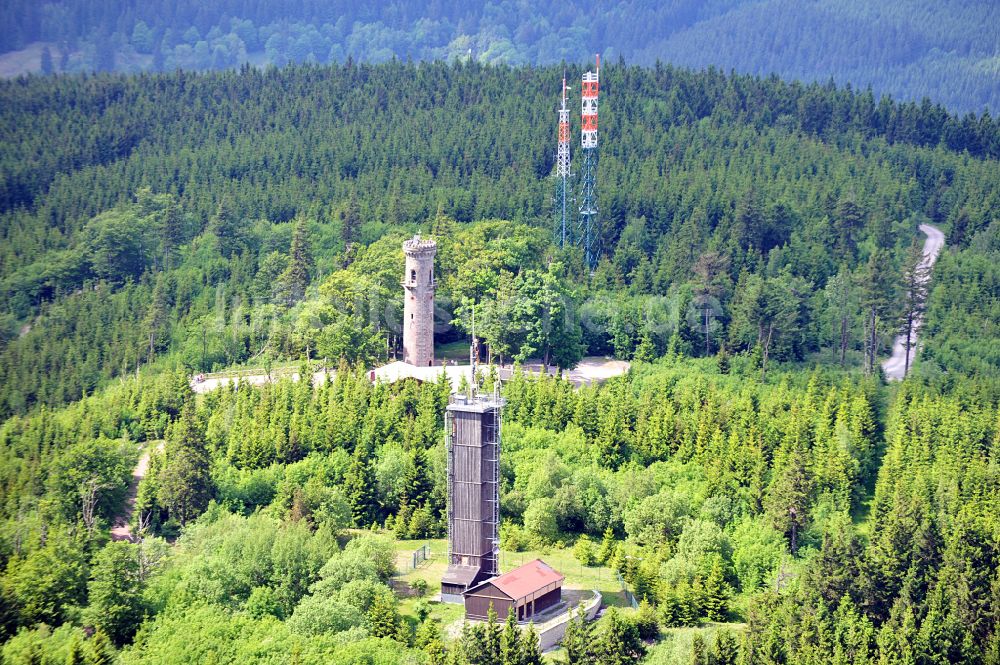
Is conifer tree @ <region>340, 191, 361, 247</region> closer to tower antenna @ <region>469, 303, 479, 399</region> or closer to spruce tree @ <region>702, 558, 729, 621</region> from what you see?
tower antenna @ <region>469, 303, 479, 399</region>

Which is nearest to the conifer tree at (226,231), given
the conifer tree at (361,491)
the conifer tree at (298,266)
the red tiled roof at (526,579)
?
the conifer tree at (298,266)

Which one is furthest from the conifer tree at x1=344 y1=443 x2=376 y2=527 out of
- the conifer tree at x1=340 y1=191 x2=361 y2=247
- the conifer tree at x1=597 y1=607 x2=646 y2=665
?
the conifer tree at x1=340 y1=191 x2=361 y2=247

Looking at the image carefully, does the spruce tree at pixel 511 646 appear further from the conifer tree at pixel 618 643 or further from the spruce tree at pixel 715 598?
the spruce tree at pixel 715 598

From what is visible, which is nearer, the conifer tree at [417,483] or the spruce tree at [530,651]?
the spruce tree at [530,651]

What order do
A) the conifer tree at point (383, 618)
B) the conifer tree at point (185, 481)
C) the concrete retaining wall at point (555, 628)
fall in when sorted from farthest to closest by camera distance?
the conifer tree at point (185, 481), the concrete retaining wall at point (555, 628), the conifer tree at point (383, 618)

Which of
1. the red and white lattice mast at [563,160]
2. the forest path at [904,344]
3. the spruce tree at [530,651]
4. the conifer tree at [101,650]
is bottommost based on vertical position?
the conifer tree at [101,650]

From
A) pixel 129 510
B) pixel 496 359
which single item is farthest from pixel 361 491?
pixel 496 359

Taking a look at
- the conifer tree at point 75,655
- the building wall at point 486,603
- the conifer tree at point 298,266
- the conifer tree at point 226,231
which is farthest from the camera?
the conifer tree at point 226,231
